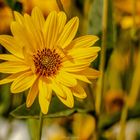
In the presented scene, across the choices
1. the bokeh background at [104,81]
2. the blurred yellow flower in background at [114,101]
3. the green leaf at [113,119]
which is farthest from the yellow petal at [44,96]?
the blurred yellow flower in background at [114,101]

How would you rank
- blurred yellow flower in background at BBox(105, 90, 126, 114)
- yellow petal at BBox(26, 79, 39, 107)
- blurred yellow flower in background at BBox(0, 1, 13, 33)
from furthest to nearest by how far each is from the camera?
blurred yellow flower in background at BBox(105, 90, 126, 114)
blurred yellow flower in background at BBox(0, 1, 13, 33)
yellow petal at BBox(26, 79, 39, 107)

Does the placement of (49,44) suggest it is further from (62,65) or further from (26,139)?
(26,139)

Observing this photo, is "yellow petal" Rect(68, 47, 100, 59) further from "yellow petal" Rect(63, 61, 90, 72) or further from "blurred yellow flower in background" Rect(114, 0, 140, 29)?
"blurred yellow flower in background" Rect(114, 0, 140, 29)

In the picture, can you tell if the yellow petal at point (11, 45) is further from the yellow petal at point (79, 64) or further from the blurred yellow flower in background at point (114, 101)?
the blurred yellow flower in background at point (114, 101)

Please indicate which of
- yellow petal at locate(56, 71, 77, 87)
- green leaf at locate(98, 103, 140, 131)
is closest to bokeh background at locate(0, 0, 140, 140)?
green leaf at locate(98, 103, 140, 131)

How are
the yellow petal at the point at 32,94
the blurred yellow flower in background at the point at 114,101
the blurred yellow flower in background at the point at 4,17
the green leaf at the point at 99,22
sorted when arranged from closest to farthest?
the yellow petal at the point at 32,94 → the green leaf at the point at 99,22 → the blurred yellow flower in background at the point at 4,17 → the blurred yellow flower in background at the point at 114,101

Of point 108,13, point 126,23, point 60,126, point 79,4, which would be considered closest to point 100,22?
point 108,13

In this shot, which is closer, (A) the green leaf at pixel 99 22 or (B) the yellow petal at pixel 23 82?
(B) the yellow petal at pixel 23 82
